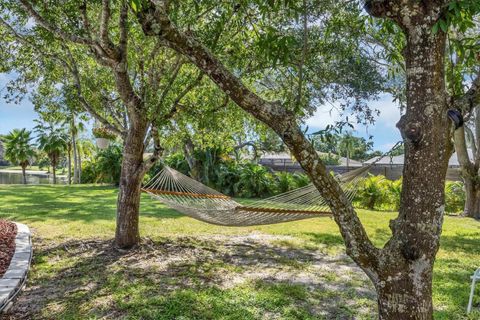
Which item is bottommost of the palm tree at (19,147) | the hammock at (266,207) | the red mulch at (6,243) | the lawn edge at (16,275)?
the lawn edge at (16,275)

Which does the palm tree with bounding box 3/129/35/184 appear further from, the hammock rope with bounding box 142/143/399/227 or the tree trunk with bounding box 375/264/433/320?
the tree trunk with bounding box 375/264/433/320

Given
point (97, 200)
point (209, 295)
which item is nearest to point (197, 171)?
point (97, 200)

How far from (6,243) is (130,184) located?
4.13 ft

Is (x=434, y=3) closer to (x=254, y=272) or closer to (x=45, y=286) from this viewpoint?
(x=254, y=272)

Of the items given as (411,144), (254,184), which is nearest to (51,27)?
(411,144)

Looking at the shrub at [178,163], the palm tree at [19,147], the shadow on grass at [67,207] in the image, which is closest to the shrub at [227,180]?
the shrub at [178,163]

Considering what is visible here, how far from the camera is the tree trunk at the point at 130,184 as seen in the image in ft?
12.0

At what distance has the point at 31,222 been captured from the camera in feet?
17.3

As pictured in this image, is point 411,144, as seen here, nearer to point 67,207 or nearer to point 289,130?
point 289,130

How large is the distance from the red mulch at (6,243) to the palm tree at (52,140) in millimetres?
11213

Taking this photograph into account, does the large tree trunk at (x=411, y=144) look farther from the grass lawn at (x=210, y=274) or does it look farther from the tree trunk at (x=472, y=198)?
the tree trunk at (x=472, y=198)

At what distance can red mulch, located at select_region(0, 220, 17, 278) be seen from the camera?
3036 millimetres

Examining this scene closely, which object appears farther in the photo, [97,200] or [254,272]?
[97,200]

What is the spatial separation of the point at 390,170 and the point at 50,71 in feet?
34.9
